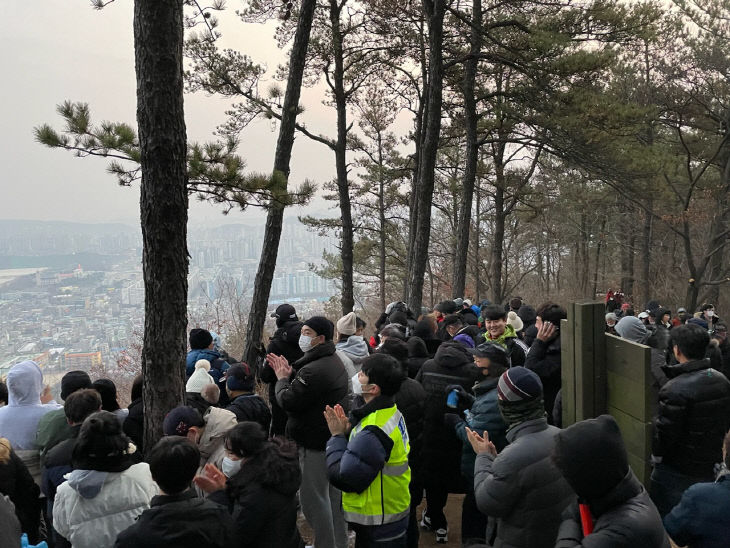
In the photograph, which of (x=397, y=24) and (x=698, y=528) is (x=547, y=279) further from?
(x=698, y=528)

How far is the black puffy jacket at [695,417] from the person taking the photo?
145 inches

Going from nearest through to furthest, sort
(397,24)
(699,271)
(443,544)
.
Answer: (443,544) → (397,24) → (699,271)

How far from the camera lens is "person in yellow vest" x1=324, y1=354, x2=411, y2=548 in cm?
309

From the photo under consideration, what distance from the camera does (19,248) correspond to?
134 ft

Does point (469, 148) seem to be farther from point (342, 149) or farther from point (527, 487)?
point (527, 487)

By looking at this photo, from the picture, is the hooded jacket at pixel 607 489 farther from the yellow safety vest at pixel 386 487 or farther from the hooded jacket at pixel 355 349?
the hooded jacket at pixel 355 349

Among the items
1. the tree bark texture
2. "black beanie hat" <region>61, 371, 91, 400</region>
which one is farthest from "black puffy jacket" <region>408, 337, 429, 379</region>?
the tree bark texture

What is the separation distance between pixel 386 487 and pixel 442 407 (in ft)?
4.37

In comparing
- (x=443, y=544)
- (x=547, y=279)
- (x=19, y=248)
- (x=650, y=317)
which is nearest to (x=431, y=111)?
(x=650, y=317)

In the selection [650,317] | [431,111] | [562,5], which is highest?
[562,5]

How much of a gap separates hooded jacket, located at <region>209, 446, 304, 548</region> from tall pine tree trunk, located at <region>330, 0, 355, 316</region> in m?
12.7

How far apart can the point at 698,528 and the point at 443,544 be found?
2.73 meters

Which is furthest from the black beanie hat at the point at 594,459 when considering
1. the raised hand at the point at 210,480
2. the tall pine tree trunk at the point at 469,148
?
the tall pine tree trunk at the point at 469,148

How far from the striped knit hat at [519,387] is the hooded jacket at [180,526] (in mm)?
1498
